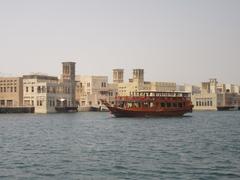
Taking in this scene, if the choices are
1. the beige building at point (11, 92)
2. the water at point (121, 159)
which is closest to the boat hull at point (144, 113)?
the water at point (121, 159)

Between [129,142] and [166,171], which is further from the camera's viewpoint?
[129,142]

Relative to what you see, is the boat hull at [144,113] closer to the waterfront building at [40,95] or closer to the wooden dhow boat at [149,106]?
the wooden dhow boat at [149,106]

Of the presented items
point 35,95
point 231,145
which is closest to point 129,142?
point 231,145

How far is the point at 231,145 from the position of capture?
2132 inches

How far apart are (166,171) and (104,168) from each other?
15.8ft

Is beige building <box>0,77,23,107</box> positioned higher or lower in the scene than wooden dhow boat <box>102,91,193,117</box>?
higher

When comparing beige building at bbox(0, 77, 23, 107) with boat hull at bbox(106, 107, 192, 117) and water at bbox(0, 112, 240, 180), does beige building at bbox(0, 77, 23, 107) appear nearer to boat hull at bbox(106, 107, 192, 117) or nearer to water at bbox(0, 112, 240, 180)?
boat hull at bbox(106, 107, 192, 117)

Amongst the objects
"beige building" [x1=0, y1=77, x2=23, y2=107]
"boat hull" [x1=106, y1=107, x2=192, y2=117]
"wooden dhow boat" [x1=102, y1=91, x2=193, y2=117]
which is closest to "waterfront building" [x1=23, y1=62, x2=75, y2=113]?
"beige building" [x1=0, y1=77, x2=23, y2=107]

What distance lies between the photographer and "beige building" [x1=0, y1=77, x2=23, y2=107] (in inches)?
7431

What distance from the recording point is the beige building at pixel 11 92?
18875 centimetres

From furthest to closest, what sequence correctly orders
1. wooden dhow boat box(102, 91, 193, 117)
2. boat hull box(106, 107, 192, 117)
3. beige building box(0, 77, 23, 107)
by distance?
1. beige building box(0, 77, 23, 107)
2. boat hull box(106, 107, 192, 117)
3. wooden dhow boat box(102, 91, 193, 117)

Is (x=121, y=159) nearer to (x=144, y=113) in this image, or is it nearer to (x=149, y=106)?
(x=144, y=113)

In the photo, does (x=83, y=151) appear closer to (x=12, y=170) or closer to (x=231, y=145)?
(x=12, y=170)

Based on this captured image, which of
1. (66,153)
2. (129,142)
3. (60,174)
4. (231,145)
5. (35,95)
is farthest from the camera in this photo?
(35,95)
